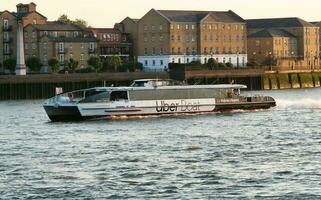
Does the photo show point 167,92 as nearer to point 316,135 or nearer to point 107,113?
point 107,113

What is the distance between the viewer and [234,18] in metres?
167

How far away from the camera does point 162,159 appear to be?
4700 centimetres

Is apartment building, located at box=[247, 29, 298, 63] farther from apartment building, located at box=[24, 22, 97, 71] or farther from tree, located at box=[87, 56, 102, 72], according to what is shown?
tree, located at box=[87, 56, 102, 72]

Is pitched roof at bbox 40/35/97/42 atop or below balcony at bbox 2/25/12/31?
below

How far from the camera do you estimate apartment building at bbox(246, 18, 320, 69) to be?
178 m

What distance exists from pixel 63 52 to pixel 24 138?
90670 mm

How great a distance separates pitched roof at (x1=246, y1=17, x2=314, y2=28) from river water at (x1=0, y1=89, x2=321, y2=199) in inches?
4458

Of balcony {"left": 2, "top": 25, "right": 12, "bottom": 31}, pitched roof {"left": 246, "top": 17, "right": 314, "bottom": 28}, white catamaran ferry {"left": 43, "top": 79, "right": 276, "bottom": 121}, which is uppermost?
pitched roof {"left": 246, "top": 17, "right": 314, "bottom": 28}

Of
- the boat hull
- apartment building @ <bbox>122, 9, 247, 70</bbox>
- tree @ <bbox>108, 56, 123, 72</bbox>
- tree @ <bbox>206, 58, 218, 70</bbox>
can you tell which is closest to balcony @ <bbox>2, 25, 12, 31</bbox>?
tree @ <bbox>108, 56, 123, 72</bbox>

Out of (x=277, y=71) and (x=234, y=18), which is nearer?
(x=277, y=71)

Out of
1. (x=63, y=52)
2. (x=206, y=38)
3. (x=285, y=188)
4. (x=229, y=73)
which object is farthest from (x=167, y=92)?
(x=206, y=38)

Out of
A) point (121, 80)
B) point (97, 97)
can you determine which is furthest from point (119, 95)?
point (121, 80)

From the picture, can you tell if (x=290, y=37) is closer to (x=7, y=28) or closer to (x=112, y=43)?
(x=112, y=43)

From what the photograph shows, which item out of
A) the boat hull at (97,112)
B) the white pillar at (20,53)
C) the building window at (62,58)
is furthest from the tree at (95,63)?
the boat hull at (97,112)
